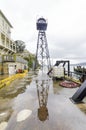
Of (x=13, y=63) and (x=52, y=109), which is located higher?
(x=13, y=63)

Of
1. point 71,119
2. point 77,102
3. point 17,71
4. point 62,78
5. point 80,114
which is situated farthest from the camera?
point 17,71

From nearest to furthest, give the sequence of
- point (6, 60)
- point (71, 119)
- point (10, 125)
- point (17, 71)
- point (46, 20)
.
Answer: point (10, 125) < point (71, 119) < point (6, 60) < point (17, 71) < point (46, 20)

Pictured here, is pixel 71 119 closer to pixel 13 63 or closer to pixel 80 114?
pixel 80 114

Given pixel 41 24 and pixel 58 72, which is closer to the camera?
pixel 58 72

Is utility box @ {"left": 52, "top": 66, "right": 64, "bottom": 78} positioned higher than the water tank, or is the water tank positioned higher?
the water tank

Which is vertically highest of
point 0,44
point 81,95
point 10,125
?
point 0,44

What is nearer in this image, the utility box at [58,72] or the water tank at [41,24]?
the utility box at [58,72]

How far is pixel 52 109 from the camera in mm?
→ 6508

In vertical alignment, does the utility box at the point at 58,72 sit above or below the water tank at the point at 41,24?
below

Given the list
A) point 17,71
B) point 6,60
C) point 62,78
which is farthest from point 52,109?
point 17,71

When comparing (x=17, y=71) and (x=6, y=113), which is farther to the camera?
(x=17, y=71)

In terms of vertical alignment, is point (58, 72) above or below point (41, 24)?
below

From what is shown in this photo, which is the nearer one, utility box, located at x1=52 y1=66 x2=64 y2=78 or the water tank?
utility box, located at x1=52 y1=66 x2=64 y2=78

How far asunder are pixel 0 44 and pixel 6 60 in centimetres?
588
